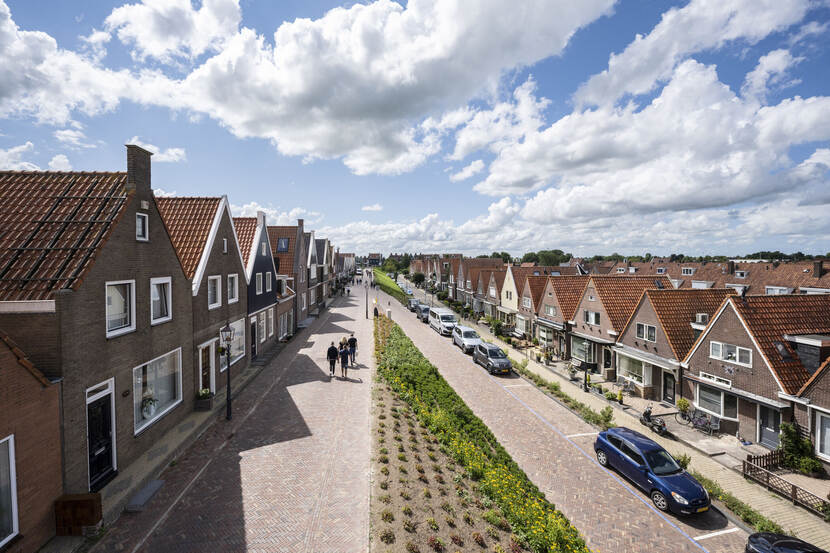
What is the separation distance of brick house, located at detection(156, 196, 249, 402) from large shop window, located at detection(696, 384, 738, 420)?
22924mm

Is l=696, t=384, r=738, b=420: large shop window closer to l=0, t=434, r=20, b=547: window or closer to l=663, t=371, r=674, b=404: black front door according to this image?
l=663, t=371, r=674, b=404: black front door

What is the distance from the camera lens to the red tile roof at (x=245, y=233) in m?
24.1

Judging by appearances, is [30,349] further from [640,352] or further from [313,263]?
[313,263]

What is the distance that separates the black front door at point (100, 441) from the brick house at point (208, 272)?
5163 millimetres

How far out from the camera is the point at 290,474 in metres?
11.1

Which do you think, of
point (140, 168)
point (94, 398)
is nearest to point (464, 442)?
point (94, 398)

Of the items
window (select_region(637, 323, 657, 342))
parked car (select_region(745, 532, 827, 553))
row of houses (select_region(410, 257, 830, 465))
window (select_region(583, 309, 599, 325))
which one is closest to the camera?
parked car (select_region(745, 532, 827, 553))


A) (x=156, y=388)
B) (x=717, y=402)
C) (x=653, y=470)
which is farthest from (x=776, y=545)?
(x=156, y=388)

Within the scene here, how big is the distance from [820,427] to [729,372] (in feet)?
11.7

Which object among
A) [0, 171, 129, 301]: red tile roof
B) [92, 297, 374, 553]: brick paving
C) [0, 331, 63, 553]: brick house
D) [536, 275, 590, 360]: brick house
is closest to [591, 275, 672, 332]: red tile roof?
[536, 275, 590, 360]: brick house

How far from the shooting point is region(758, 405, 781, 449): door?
15.2 m

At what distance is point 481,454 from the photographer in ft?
41.7

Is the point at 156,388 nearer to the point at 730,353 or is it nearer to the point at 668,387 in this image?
the point at 730,353

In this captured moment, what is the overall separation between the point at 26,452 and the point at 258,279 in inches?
688
